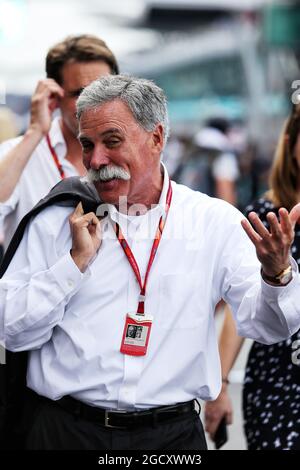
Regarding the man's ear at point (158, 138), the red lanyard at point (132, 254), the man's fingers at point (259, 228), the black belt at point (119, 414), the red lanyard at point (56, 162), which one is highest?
the man's ear at point (158, 138)

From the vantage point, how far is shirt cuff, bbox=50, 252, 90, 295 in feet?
10.5

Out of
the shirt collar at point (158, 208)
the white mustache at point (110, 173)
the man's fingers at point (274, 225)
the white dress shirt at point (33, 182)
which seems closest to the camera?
the man's fingers at point (274, 225)

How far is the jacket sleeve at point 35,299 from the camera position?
3.20 meters

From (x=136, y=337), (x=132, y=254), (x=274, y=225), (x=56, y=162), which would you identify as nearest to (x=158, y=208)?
(x=132, y=254)

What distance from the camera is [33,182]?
A: 4.44 m

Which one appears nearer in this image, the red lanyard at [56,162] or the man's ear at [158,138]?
the man's ear at [158,138]

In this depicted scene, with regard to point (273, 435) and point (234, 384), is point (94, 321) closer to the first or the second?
point (273, 435)

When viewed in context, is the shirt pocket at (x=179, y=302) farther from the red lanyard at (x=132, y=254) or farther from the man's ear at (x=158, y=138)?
the man's ear at (x=158, y=138)

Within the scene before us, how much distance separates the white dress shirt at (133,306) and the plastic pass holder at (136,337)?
2 cm

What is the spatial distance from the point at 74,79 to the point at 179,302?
158 centimetres

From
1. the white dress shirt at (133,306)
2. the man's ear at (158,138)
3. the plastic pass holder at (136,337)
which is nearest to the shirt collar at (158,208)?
the white dress shirt at (133,306)

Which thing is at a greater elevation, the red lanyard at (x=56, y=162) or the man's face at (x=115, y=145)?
the man's face at (x=115, y=145)

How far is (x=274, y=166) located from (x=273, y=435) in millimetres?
1269

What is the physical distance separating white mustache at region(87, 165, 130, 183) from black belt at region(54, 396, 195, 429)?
0.76 m
